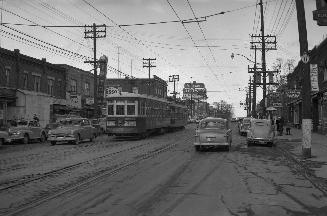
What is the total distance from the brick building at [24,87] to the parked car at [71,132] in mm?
9458

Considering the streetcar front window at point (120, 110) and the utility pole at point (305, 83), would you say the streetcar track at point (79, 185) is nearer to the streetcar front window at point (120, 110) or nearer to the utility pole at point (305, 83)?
the utility pole at point (305, 83)

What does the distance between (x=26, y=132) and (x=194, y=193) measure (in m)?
23.6

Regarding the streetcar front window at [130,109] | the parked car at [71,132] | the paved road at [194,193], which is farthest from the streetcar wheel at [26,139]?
the paved road at [194,193]

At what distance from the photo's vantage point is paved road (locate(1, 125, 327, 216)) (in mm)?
9398

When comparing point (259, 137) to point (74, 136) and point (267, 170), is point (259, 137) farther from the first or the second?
point (267, 170)

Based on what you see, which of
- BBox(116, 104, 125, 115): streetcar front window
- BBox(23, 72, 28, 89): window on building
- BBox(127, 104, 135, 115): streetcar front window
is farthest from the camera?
BBox(23, 72, 28, 89): window on building

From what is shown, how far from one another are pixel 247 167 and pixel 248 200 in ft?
22.4

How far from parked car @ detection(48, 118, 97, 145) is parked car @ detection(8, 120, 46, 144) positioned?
8.09 ft

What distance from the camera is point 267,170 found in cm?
1647

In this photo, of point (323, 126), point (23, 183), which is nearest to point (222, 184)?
point (23, 183)

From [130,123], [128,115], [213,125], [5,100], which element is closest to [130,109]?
[128,115]

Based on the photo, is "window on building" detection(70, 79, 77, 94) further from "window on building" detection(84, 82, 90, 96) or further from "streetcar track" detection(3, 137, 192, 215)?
"streetcar track" detection(3, 137, 192, 215)

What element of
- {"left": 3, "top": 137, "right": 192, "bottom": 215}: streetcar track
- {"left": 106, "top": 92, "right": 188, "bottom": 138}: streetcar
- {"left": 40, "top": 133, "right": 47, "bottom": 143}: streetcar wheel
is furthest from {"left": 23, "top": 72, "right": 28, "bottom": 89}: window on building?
{"left": 3, "top": 137, "right": 192, "bottom": 215}: streetcar track

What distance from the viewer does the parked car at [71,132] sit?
101ft
